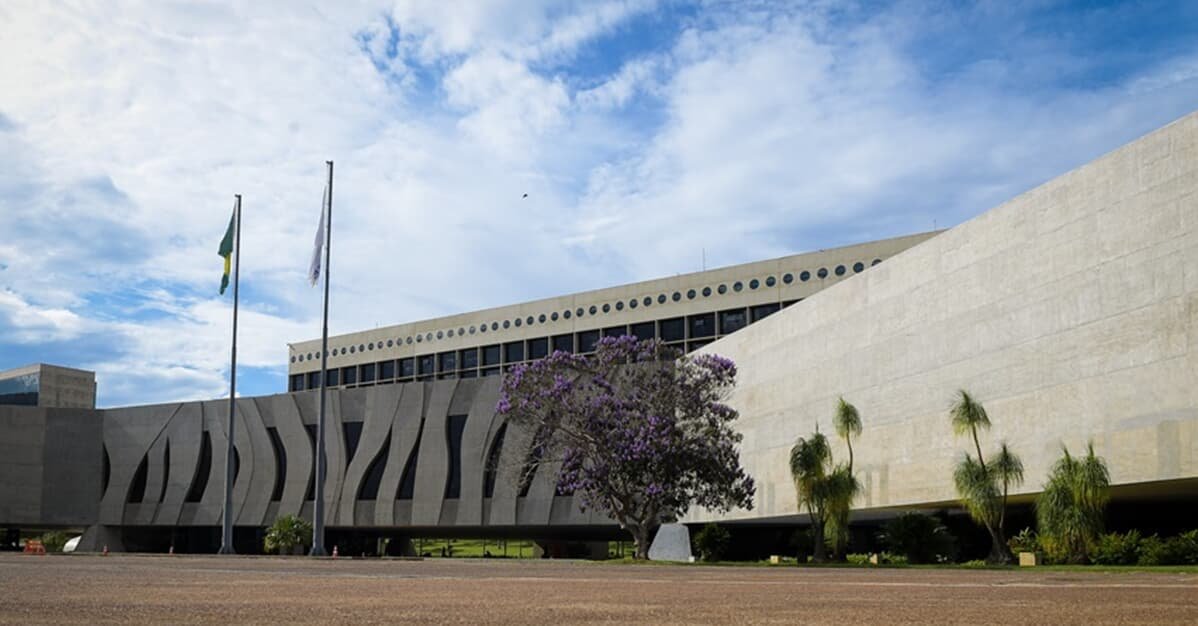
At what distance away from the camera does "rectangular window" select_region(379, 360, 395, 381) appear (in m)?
94.7

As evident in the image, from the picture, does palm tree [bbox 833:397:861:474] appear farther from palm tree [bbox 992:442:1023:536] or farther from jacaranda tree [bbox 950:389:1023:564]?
palm tree [bbox 992:442:1023:536]

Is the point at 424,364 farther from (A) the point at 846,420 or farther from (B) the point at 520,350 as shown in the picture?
(A) the point at 846,420

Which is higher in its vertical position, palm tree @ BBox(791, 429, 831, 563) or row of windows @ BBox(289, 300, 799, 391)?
row of windows @ BBox(289, 300, 799, 391)

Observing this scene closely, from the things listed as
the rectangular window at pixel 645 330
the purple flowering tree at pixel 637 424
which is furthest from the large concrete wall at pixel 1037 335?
the rectangular window at pixel 645 330

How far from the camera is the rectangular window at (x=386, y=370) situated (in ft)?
311

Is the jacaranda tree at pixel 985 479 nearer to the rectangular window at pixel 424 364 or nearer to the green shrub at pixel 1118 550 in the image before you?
the green shrub at pixel 1118 550

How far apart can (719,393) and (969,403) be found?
51.7 feet

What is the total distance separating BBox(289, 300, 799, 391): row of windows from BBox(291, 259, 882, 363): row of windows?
4.10 ft

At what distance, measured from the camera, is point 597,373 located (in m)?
42.3

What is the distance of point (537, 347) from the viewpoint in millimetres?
83375

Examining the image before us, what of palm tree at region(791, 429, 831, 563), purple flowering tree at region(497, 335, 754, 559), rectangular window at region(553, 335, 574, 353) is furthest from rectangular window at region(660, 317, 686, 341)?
palm tree at region(791, 429, 831, 563)

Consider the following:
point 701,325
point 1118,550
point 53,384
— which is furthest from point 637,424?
point 53,384

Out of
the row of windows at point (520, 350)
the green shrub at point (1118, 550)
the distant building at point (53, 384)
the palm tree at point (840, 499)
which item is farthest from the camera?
the distant building at point (53, 384)

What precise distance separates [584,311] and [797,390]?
1480 inches
